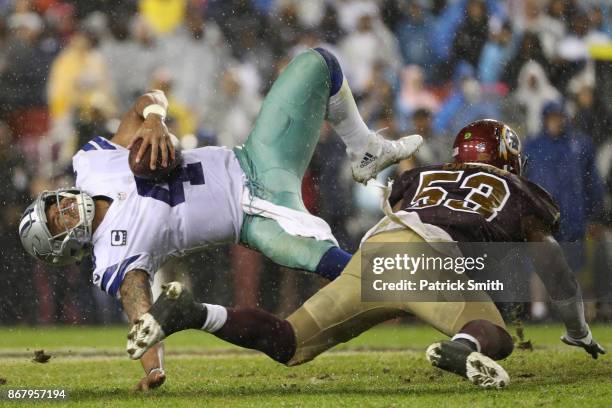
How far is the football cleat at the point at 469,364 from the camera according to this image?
13.0ft

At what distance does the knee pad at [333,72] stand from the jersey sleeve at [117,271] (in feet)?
4.18

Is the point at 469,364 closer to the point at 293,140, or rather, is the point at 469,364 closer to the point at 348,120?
the point at 293,140

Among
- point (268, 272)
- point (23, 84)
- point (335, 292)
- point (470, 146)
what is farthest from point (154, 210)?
point (23, 84)

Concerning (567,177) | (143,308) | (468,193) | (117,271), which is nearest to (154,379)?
(143,308)

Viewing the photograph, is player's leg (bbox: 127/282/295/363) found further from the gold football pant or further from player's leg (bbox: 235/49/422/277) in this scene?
player's leg (bbox: 235/49/422/277)

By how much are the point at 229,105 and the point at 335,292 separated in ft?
13.8

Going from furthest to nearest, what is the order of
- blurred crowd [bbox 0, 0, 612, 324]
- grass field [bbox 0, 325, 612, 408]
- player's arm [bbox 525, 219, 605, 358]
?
blurred crowd [bbox 0, 0, 612, 324]
player's arm [bbox 525, 219, 605, 358]
grass field [bbox 0, 325, 612, 408]

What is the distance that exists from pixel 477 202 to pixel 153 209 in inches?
55.0

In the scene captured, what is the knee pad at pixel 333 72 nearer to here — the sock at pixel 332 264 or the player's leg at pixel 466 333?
the sock at pixel 332 264

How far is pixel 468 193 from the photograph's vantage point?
Answer: 4.78m

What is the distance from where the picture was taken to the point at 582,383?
485 centimetres

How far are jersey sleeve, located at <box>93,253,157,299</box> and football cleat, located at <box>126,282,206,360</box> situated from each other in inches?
29.2

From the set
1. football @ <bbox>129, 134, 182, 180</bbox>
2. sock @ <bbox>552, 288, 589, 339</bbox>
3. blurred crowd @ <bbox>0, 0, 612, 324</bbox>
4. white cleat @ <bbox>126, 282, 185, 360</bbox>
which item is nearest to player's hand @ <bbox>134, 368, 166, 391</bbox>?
white cleat @ <bbox>126, 282, 185, 360</bbox>

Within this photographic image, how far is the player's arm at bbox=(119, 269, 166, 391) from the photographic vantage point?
15.5ft
